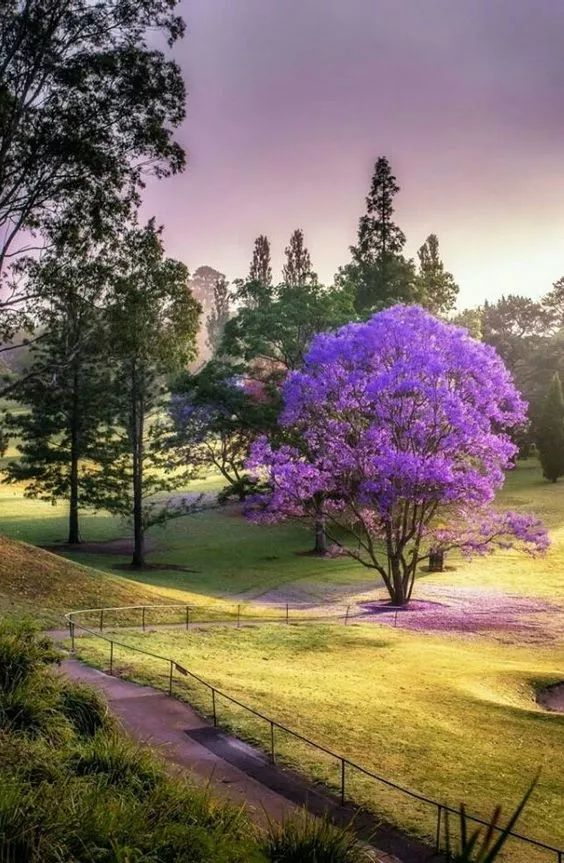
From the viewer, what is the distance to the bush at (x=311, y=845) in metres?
7.12

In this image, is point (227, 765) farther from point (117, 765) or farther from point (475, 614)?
point (475, 614)

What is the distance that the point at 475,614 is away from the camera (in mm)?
32219

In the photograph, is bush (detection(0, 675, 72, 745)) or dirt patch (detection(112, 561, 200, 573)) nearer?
bush (detection(0, 675, 72, 745))

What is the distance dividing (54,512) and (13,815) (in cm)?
5988

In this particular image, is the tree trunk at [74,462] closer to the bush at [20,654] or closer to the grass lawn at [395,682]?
the grass lawn at [395,682]

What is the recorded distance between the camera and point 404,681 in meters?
20.1

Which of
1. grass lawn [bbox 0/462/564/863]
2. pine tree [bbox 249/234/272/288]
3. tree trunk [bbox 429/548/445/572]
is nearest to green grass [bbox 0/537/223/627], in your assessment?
grass lawn [bbox 0/462/564/863]

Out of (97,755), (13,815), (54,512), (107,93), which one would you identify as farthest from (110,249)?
(54,512)

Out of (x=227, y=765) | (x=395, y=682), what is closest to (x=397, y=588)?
(x=395, y=682)

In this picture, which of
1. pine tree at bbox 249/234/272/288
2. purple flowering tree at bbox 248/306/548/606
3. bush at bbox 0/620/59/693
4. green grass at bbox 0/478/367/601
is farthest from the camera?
pine tree at bbox 249/234/272/288

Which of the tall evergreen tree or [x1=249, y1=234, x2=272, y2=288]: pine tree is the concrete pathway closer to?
the tall evergreen tree

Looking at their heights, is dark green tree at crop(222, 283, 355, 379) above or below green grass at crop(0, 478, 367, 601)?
above

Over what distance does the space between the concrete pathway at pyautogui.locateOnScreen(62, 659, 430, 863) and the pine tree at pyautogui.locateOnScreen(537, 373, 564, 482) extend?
→ 59.0 meters

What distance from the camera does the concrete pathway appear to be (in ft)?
32.8
